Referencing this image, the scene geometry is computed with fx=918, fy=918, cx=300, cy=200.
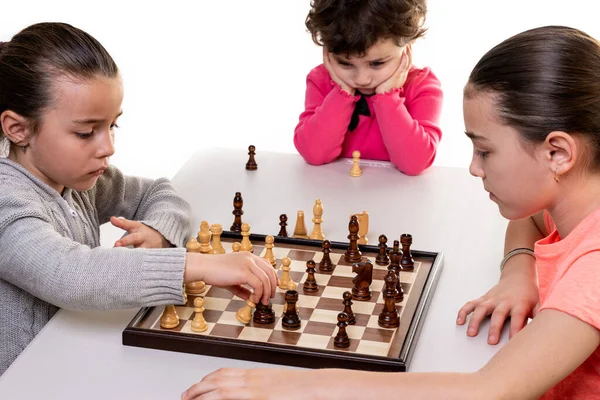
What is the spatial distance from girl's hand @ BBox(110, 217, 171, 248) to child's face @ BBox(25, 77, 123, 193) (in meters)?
0.13

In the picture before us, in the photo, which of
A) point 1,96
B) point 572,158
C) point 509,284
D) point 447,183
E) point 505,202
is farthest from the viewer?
point 447,183

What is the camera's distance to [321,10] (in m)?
2.60

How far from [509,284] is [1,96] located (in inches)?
43.9

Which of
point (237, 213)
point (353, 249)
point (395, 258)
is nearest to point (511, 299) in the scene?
point (395, 258)

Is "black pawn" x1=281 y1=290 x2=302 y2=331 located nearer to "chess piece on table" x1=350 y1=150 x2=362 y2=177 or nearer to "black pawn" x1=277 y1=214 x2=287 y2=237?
"black pawn" x1=277 y1=214 x2=287 y2=237

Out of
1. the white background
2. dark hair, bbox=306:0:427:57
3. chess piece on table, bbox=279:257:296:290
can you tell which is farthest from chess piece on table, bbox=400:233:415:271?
the white background

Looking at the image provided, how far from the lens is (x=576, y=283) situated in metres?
1.45

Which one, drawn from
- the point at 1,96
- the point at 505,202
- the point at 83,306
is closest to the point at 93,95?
the point at 1,96

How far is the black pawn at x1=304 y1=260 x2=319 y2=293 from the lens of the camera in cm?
180

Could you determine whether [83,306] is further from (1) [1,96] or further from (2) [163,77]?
(2) [163,77]

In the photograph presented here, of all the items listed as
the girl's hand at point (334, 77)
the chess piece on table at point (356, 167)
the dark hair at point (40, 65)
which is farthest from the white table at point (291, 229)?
the dark hair at point (40, 65)

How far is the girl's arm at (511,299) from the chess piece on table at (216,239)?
0.53m

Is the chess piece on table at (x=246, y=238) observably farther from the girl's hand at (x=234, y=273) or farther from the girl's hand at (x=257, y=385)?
the girl's hand at (x=257, y=385)

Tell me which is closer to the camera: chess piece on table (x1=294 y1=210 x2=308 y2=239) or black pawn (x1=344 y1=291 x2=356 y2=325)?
black pawn (x1=344 y1=291 x2=356 y2=325)
